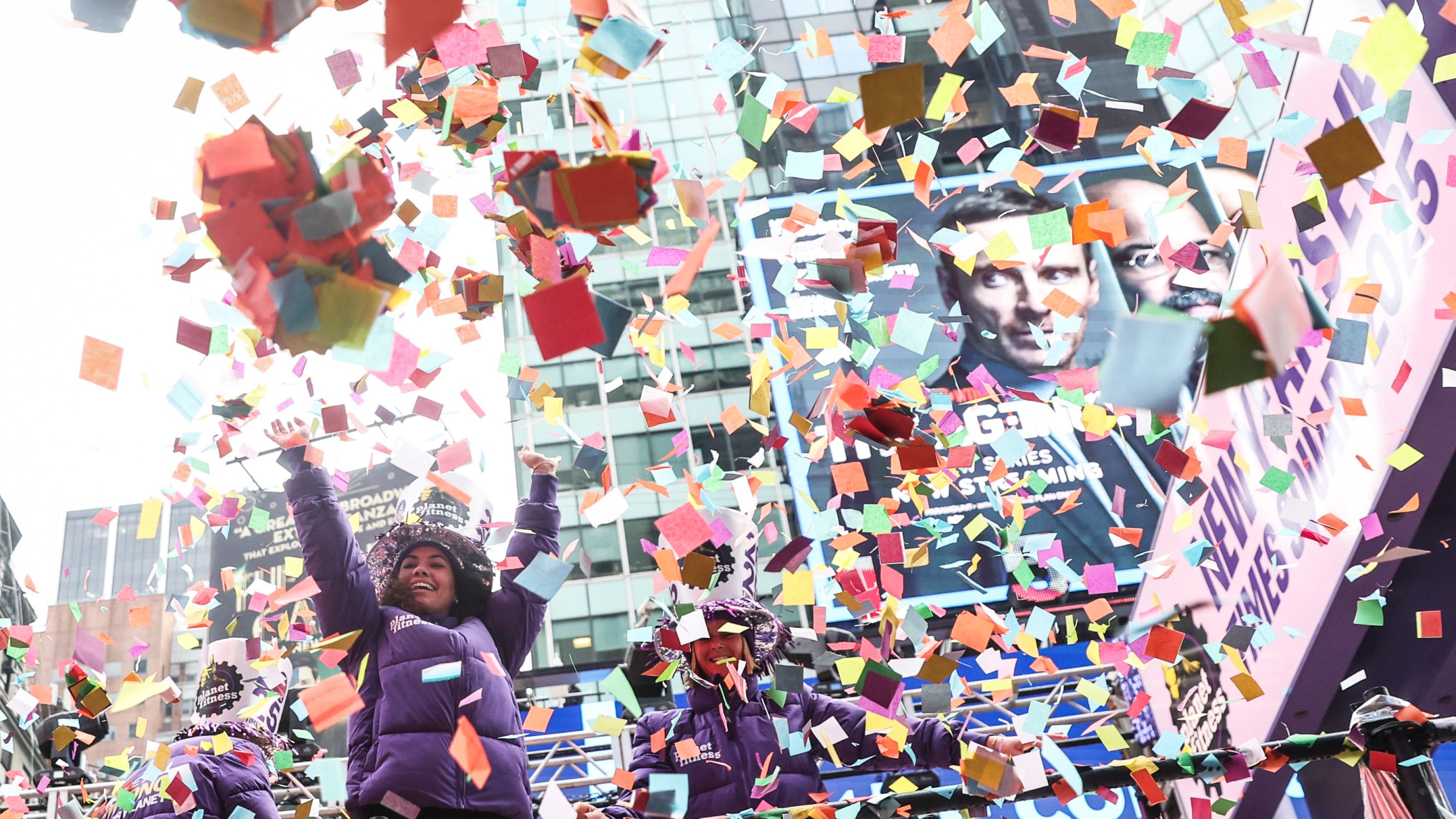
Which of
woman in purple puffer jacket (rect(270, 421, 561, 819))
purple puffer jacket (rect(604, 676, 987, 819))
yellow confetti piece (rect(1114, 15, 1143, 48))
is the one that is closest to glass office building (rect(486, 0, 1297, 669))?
yellow confetti piece (rect(1114, 15, 1143, 48))

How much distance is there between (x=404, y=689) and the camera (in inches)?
108

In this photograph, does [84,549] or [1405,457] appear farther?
[84,549]

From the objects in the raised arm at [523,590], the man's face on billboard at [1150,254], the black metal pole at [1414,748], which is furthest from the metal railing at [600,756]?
the man's face on billboard at [1150,254]

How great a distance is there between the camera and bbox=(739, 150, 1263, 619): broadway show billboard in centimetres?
793

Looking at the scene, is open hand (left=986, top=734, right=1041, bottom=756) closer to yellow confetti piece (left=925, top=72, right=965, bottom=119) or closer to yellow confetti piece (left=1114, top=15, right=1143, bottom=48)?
yellow confetti piece (left=925, top=72, right=965, bottom=119)

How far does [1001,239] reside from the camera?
2977mm

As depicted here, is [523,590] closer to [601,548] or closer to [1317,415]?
[1317,415]

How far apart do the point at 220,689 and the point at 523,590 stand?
1012 mm

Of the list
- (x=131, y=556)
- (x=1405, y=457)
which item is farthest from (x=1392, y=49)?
(x=131, y=556)

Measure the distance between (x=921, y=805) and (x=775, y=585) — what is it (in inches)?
202

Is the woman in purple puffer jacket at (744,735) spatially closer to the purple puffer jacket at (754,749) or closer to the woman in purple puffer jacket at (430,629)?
the purple puffer jacket at (754,749)

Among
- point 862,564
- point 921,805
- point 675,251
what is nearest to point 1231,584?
point 921,805

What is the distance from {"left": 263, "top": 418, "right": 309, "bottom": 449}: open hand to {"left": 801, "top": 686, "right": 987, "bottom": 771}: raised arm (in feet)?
5.11

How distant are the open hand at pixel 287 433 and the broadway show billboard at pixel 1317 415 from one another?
237 centimetres
